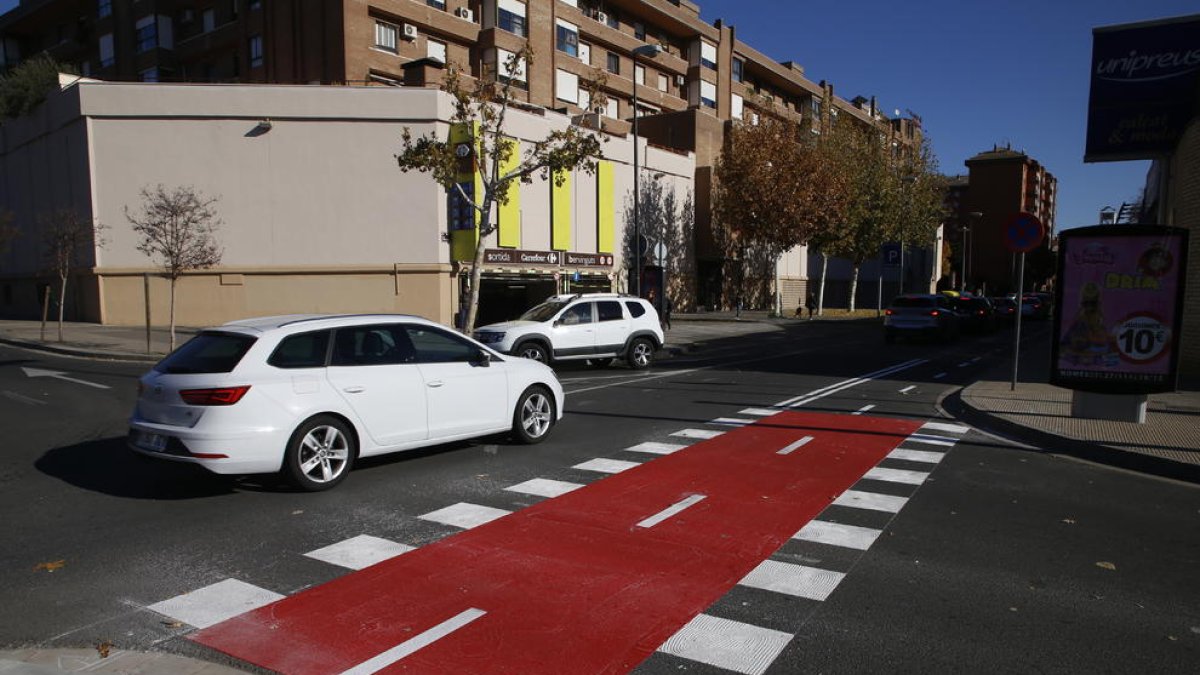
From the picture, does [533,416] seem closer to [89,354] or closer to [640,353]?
[640,353]

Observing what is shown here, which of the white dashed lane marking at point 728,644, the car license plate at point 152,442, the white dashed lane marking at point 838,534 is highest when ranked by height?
the car license plate at point 152,442

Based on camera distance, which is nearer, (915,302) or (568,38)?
(915,302)

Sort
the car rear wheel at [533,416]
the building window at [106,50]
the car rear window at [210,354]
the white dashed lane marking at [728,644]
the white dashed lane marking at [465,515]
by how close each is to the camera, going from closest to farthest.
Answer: the white dashed lane marking at [728,644]
the white dashed lane marking at [465,515]
the car rear window at [210,354]
the car rear wheel at [533,416]
the building window at [106,50]

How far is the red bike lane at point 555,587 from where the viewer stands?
3.66 metres

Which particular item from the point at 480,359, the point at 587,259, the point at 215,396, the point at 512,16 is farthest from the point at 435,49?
the point at 215,396

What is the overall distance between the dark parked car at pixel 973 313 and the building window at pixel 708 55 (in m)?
26.0

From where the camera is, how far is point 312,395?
650cm

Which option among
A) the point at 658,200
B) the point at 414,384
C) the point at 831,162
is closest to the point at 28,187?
the point at 658,200

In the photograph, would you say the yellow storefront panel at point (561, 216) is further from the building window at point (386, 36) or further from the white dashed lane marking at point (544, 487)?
the white dashed lane marking at point (544, 487)

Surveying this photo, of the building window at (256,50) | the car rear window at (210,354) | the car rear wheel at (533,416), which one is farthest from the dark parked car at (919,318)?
the building window at (256,50)

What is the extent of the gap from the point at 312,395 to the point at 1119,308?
9.53 metres

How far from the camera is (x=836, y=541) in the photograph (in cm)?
532

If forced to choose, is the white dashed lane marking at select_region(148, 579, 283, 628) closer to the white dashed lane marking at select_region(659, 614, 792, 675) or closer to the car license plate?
the car license plate

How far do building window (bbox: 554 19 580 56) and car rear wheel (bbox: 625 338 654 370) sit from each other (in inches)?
1048
